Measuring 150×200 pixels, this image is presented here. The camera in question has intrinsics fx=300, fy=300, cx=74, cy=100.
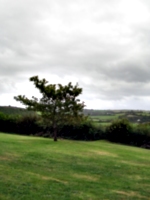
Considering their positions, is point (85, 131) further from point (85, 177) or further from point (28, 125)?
point (85, 177)

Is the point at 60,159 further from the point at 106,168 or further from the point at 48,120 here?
the point at 48,120

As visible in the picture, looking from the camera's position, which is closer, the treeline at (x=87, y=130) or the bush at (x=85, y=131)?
the treeline at (x=87, y=130)

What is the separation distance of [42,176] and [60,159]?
589 centimetres

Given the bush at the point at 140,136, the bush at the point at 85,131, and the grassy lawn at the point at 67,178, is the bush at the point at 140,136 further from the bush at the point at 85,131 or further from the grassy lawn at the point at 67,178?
the grassy lawn at the point at 67,178

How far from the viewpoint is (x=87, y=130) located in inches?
2044

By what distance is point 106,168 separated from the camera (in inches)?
725

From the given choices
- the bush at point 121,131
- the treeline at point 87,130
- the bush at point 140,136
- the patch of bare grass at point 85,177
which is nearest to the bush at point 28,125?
the treeline at point 87,130

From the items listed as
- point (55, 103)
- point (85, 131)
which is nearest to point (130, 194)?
point (55, 103)

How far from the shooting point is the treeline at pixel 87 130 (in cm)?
4931

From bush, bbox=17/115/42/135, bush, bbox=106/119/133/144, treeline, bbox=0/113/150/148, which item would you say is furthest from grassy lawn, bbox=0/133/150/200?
bush, bbox=17/115/42/135

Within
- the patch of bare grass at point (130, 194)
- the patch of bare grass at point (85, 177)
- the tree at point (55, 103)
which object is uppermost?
the tree at point (55, 103)

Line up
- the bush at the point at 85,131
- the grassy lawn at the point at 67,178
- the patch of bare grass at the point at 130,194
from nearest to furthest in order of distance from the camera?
the grassy lawn at the point at 67,178 → the patch of bare grass at the point at 130,194 → the bush at the point at 85,131

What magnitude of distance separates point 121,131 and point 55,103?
19211mm

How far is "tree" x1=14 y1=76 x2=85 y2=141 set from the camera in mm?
33250
